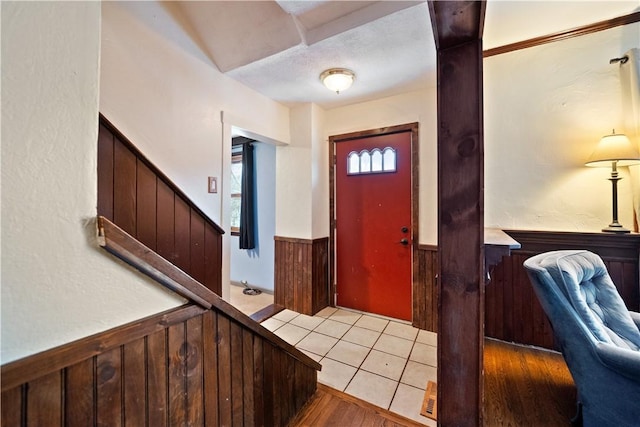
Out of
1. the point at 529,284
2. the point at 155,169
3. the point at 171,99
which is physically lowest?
the point at 529,284

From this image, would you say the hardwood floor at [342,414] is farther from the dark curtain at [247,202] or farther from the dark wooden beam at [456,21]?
the dark curtain at [247,202]

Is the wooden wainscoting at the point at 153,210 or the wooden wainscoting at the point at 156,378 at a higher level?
the wooden wainscoting at the point at 153,210

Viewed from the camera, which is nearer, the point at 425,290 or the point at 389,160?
the point at 425,290

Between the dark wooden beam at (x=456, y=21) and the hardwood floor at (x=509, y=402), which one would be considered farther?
the hardwood floor at (x=509, y=402)

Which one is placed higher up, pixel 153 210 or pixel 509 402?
pixel 153 210

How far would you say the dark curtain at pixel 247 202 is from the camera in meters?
3.68

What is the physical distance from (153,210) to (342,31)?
5.82ft

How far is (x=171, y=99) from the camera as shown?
1.90 m

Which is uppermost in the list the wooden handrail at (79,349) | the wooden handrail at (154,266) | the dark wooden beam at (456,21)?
the dark wooden beam at (456,21)

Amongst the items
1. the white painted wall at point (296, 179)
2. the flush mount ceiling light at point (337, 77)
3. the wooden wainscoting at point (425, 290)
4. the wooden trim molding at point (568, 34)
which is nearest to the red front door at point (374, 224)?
the wooden wainscoting at point (425, 290)

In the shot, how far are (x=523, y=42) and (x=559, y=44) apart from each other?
25 cm

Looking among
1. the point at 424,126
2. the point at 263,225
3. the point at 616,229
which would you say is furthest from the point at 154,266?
the point at 263,225

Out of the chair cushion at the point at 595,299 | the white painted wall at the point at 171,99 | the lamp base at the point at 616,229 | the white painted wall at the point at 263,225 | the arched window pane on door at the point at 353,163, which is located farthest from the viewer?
the white painted wall at the point at 263,225

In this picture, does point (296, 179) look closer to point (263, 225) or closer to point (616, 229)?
point (263, 225)
